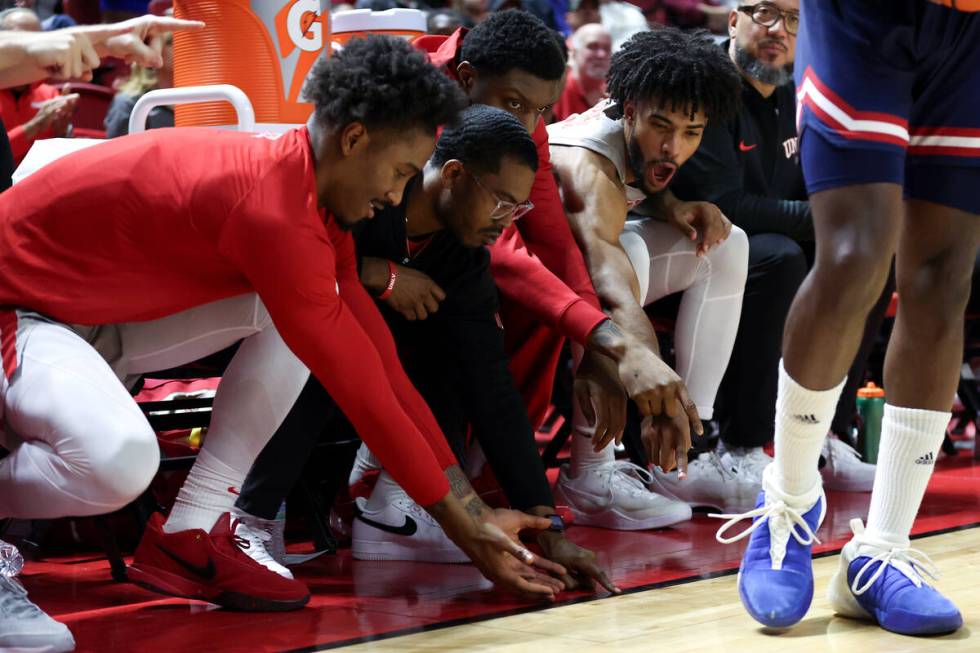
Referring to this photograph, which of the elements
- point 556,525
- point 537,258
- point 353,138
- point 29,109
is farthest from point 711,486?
point 29,109

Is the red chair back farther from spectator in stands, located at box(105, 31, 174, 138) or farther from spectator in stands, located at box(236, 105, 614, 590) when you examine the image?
spectator in stands, located at box(236, 105, 614, 590)

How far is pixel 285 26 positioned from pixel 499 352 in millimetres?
916

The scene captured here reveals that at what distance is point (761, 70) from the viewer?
12.3 feet

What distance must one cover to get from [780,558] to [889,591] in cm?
18

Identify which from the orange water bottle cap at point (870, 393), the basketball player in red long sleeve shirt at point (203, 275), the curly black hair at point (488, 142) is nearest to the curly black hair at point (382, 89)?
the basketball player in red long sleeve shirt at point (203, 275)

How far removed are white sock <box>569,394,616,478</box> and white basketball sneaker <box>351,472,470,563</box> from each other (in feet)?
1.73

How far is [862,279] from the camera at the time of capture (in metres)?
2.03

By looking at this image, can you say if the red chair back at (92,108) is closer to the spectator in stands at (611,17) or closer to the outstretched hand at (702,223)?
the outstretched hand at (702,223)

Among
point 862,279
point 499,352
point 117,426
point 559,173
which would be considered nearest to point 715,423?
point 559,173

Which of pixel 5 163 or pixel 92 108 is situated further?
pixel 92 108

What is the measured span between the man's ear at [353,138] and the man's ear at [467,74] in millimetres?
1014

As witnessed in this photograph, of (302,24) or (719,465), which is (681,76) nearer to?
(302,24)

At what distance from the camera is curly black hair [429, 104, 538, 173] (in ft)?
8.36

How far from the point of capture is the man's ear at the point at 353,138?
7.00 feet
